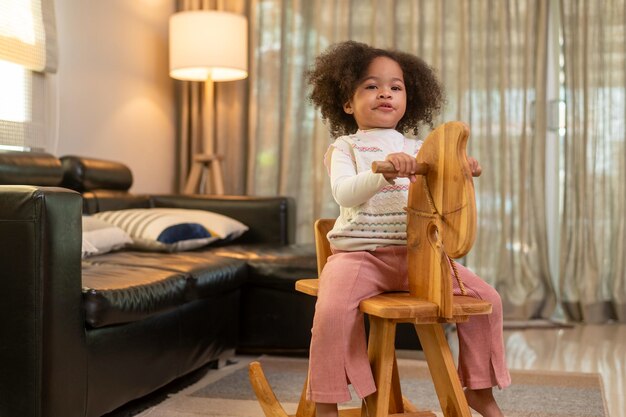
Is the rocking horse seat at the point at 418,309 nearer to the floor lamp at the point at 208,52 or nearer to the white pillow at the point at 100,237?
the white pillow at the point at 100,237

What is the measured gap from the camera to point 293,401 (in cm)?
246

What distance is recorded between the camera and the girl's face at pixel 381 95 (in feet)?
6.20

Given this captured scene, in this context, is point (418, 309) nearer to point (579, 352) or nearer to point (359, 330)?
point (359, 330)

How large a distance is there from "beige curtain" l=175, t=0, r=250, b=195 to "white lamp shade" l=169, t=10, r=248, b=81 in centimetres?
38

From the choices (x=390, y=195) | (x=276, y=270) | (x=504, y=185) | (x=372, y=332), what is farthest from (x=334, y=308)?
(x=504, y=185)

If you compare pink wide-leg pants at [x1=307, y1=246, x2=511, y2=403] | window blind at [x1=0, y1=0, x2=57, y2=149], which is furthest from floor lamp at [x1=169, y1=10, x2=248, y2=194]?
pink wide-leg pants at [x1=307, y1=246, x2=511, y2=403]

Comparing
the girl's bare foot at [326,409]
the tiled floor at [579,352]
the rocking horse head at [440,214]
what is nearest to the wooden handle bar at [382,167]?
the rocking horse head at [440,214]

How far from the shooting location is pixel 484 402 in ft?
5.76

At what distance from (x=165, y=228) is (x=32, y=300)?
131 cm

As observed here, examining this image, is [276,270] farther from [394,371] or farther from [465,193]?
[465,193]

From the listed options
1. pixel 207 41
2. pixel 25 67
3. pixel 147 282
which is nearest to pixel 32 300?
pixel 147 282

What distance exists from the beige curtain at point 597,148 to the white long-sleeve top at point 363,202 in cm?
245

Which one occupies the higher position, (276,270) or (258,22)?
(258,22)

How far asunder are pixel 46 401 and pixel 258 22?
3.07 m
